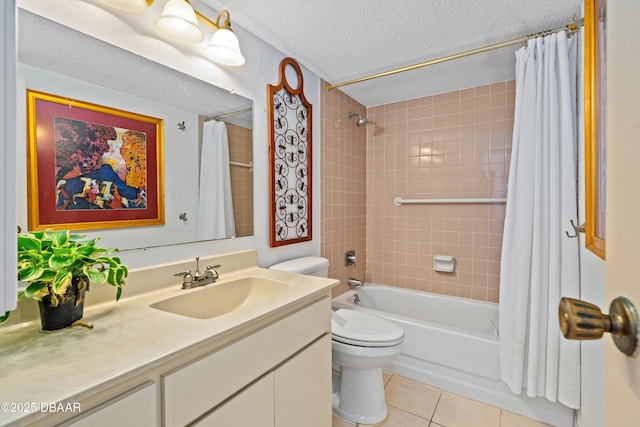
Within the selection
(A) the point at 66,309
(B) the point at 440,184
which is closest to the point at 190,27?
(A) the point at 66,309

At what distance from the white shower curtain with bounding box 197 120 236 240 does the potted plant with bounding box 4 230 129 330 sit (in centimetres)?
53

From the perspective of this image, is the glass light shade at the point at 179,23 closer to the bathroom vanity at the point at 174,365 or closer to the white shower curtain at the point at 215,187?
the white shower curtain at the point at 215,187

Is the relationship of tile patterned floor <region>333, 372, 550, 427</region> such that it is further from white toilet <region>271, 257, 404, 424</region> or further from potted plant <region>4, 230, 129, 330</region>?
potted plant <region>4, 230, 129, 330</region>

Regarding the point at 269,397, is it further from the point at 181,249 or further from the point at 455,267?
the point at 455,267

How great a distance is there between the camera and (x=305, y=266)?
174 centimetres

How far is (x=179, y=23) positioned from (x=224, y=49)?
229mm

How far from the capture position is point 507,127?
7.21 ft

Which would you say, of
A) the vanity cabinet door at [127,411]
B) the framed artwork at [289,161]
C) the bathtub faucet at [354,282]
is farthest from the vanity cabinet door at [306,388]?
the bathtub faucet at [354,282]

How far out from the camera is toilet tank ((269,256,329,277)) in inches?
65.7

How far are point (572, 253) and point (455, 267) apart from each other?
3.21ft

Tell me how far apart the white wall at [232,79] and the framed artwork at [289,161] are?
0.15ft

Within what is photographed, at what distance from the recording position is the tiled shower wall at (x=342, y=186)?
7.27 feet

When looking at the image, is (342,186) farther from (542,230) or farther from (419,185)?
(542,230)

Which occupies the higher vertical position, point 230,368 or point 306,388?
point 230,368
